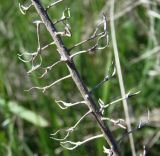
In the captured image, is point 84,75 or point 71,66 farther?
point 84,75

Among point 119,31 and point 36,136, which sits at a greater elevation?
point 119,31

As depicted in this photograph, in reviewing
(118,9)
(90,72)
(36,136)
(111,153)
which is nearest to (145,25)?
(118,9)

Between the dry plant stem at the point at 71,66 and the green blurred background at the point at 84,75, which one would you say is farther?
the green blurred background at the point at 84,75

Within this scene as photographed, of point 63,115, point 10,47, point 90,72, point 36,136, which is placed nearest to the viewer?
point 63,115

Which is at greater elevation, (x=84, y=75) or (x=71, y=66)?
(x=71, y=66)

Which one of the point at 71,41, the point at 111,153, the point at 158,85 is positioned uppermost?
the point at 71,41

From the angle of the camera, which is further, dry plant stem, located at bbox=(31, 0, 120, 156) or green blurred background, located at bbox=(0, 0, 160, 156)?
green blurred background, located at bbox=(0, 0, 160, 156)

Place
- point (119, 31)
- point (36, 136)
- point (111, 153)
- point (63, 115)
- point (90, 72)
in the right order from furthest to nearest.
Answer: point (119, 31)
point (36, 136)
point (90, 72)
point (63, 115)
point (111, 153)

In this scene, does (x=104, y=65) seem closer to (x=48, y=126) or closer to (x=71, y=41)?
(x=71, y=41)
